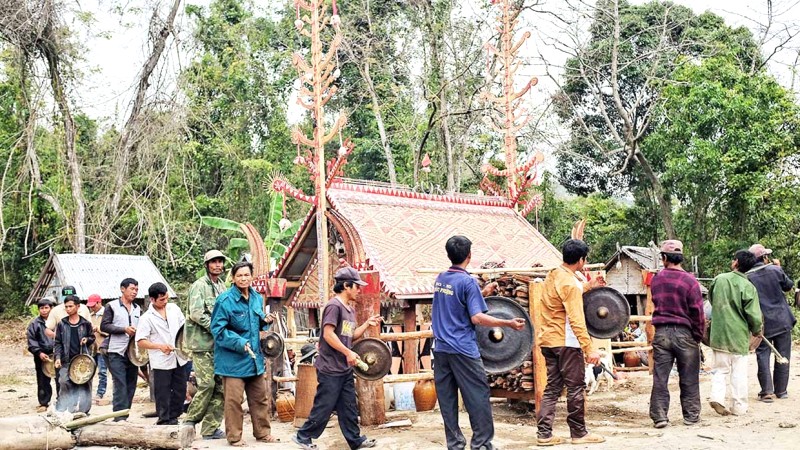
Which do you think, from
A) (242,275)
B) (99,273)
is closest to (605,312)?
(242,275)

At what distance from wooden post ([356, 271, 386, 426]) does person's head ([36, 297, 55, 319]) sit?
5.36 meters

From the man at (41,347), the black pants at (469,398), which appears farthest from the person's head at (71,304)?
the black pants at (469,398)

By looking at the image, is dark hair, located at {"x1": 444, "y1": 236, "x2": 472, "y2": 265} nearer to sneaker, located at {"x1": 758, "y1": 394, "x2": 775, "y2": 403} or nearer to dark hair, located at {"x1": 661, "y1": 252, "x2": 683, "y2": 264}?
dark hair, located at {"x1": 661, "y1": 252, "x2": 683, "y2": 264}

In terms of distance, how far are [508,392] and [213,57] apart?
2303 cm

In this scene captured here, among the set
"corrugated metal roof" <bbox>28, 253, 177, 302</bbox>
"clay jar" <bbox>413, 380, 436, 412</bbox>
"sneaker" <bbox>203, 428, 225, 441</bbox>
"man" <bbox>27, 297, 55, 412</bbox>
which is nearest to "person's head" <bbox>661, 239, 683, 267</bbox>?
"clay jar" <bbox>413, 380, 436, 412</bbox>

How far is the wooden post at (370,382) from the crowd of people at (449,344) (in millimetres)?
682

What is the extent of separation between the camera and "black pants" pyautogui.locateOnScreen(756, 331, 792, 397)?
9000 millimetres

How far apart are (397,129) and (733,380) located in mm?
19580

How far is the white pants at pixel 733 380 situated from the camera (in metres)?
8.03

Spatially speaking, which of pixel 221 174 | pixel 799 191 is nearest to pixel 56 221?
pixel 221 174

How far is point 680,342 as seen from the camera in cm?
746

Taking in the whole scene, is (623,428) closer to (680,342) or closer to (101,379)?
(680,342)

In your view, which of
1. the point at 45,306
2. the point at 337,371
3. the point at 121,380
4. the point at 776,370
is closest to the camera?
the point at 337,371

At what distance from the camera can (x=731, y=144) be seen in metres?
19.6
